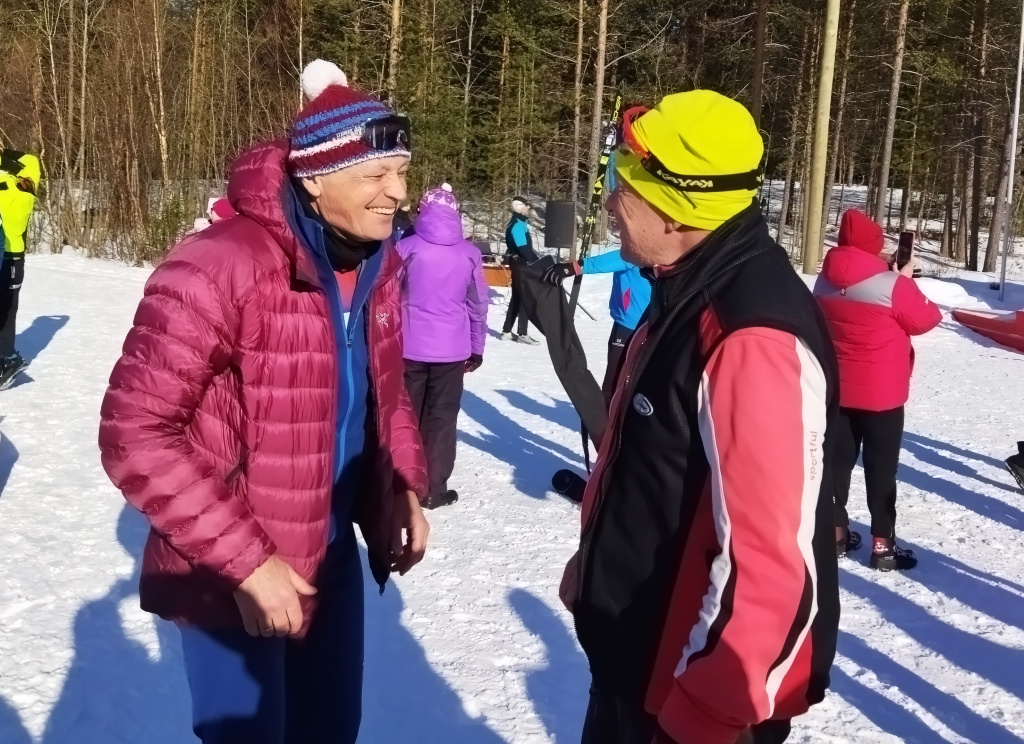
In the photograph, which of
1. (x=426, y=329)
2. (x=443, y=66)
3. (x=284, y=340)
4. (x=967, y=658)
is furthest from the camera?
(x=443, y=66)

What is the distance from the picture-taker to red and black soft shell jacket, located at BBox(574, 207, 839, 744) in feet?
4.79

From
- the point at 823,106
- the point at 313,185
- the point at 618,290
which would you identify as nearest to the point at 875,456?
the point at 618,290

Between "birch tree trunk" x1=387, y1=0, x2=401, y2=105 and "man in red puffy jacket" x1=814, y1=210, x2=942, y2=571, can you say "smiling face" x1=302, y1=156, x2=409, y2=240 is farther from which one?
"birch tree trunk" x1=387, y1=0, x2=401, y2=105

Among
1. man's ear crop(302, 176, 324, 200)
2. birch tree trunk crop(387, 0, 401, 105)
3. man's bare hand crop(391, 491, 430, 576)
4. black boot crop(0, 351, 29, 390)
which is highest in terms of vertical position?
birch tree trunk crop(387, 0, 401, 105)

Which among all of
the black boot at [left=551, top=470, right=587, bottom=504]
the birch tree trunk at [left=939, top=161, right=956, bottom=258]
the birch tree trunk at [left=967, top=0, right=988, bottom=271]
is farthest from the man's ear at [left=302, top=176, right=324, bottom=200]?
the birch tree trunk at [left=939, top=161, right=956, bottom=258]

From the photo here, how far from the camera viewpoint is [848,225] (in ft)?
15.2

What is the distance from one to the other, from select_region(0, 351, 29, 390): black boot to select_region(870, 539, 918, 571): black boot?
23.0 ft

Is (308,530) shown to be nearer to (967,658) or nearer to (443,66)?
(967,658)

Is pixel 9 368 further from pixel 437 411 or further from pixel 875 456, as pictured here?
pixel 875 456

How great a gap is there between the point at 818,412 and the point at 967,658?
9.86ft

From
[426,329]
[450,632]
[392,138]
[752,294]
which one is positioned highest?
[392,138]

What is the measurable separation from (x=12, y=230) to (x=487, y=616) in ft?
18.9

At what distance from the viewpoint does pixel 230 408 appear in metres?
1.89

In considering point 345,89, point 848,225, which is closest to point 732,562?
point 345,89
